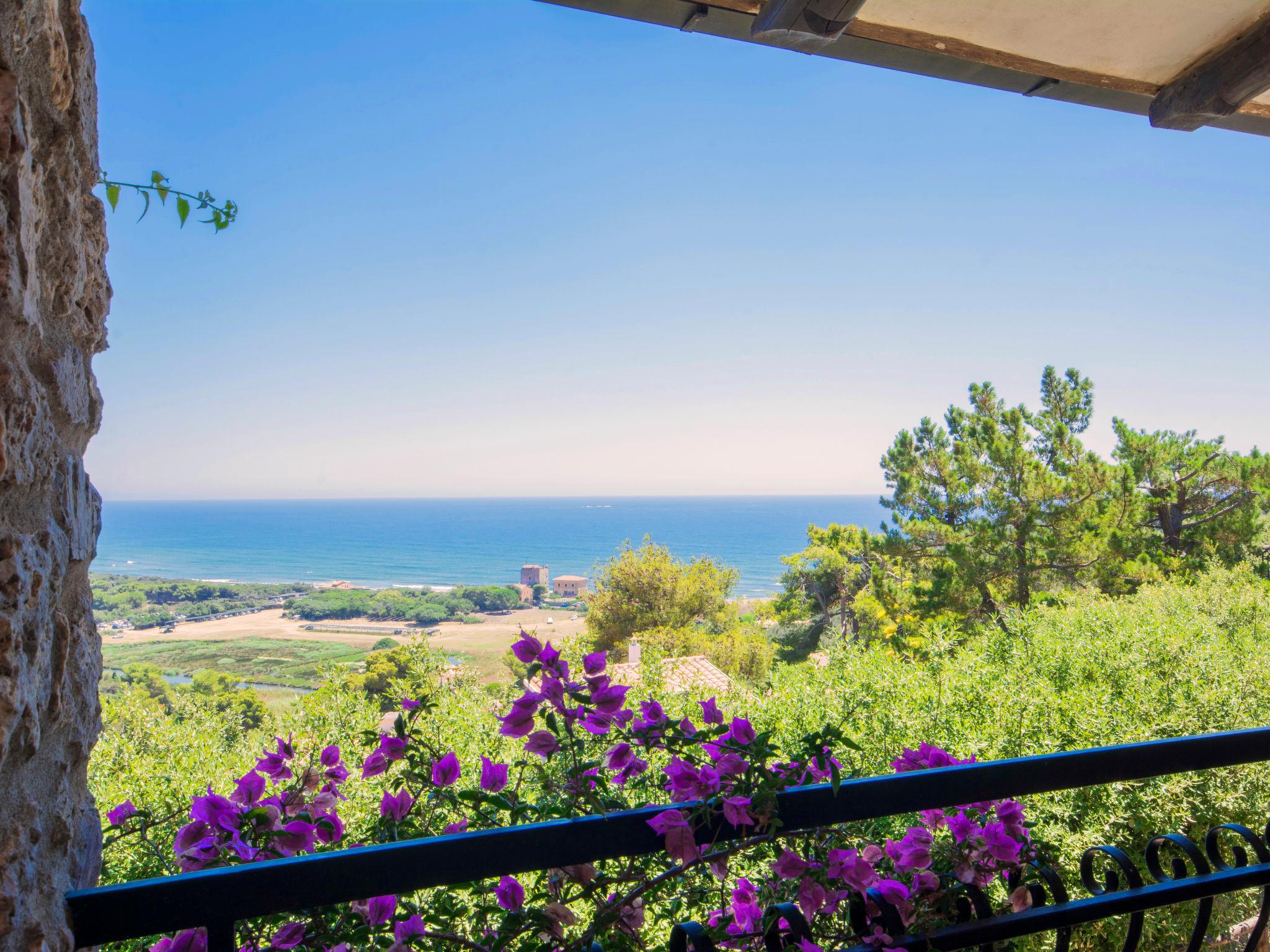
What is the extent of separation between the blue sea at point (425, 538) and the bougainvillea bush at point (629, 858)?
29031 millimetres

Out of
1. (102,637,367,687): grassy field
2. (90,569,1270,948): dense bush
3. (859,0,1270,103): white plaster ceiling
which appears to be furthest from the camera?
(102,637,367,687): grassy field

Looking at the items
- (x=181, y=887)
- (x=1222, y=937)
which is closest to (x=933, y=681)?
(x=1222, y=937)

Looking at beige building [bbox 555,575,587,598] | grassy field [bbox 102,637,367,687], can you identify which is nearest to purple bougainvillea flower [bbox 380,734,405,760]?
grassy field [bbox 102,637,367,687]

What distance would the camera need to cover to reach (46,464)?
41cm

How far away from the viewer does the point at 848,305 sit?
34094 mm

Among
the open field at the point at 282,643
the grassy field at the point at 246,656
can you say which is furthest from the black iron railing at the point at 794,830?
the grassy field at the point at 246,656

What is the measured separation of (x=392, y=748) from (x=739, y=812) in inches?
15.6

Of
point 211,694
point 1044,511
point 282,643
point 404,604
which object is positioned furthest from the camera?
point 404,604

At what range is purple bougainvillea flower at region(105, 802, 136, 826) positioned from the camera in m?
0.64

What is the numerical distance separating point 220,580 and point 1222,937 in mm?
42289

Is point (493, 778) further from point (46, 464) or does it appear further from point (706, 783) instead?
point (46, 464)

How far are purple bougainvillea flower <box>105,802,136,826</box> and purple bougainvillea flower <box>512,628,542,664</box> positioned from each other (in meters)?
0.29

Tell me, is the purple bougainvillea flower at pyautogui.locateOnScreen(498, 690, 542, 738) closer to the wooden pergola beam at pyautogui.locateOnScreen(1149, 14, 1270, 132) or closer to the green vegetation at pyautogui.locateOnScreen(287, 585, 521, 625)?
the wooden pergola beam at pyautogui.locateOnScreen(1149, 14, 1270, 132)

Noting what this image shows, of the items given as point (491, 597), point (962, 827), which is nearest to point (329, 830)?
point (962, 827)
